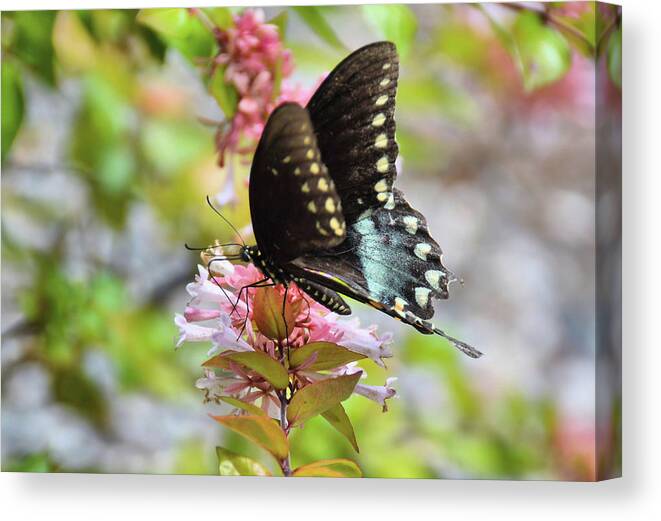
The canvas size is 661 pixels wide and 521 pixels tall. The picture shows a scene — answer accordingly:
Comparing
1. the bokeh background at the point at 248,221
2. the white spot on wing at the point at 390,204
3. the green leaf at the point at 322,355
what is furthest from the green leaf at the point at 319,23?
the green leaf at the point at 322,355

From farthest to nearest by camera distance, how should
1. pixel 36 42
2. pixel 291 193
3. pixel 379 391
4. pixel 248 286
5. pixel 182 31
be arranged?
pixel 36 42 < pixel 182 31 < pixel 379 391 < pixel 248 286 < pixel 291 193

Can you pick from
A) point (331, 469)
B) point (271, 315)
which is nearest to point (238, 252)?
point (271, 315)

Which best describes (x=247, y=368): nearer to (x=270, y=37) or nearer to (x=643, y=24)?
(x=270, y=37)

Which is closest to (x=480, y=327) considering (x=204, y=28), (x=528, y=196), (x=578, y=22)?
(x=528, y=196)

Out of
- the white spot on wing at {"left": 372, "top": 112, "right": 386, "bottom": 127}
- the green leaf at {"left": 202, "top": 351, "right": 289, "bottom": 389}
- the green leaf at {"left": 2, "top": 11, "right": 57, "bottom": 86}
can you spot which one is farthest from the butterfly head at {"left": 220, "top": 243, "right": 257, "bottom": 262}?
the green leaf at {"left": 2, "top": 11, "right": 57, "bottom": 86}

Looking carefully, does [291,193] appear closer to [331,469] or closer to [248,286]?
[248,286]

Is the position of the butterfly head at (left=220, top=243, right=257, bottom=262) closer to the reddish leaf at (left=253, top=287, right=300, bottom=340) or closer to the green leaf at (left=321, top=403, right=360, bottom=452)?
the reddish leaf at (left=253, top=287, right=300, bottom=340)

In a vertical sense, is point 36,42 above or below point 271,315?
above
